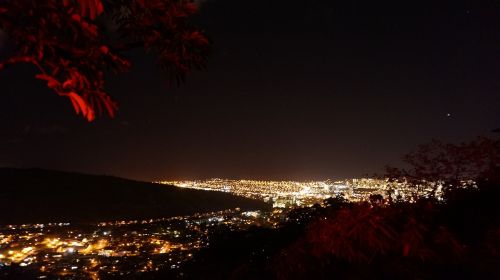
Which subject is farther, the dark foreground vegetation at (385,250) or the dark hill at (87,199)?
the dark hill at (87,199)

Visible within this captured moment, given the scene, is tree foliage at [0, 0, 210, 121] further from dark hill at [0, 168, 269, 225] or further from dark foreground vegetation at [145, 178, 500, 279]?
dark hill at [0, 168, 269, 225]

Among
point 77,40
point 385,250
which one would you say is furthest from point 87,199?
point 77,40

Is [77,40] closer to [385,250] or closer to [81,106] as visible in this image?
[81,106]

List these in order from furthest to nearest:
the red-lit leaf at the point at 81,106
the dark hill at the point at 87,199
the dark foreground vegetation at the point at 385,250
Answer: the dark hill at the point at 87,199, the dark foreground vegetation at the point at 385,250, the red-lit leaf at the point at 81,106

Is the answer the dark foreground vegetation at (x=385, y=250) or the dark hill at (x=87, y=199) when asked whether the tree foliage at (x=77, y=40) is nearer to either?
the dark foreground vegetation at (x=385, y=250)

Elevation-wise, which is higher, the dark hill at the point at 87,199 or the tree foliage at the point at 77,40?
the tree foliage at the point at 77,40

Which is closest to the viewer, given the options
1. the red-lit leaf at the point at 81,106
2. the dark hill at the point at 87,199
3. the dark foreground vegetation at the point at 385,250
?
the red-lit leaf at the point at 81,106

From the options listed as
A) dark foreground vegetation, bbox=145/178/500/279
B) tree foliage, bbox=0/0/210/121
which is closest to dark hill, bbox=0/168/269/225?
dark foreground vegetation, bbox=145/178/500/279

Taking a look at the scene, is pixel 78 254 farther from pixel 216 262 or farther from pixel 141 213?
pixel 141 213

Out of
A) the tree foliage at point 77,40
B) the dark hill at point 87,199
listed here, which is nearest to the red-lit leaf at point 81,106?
the tree foliage at point 77,40
